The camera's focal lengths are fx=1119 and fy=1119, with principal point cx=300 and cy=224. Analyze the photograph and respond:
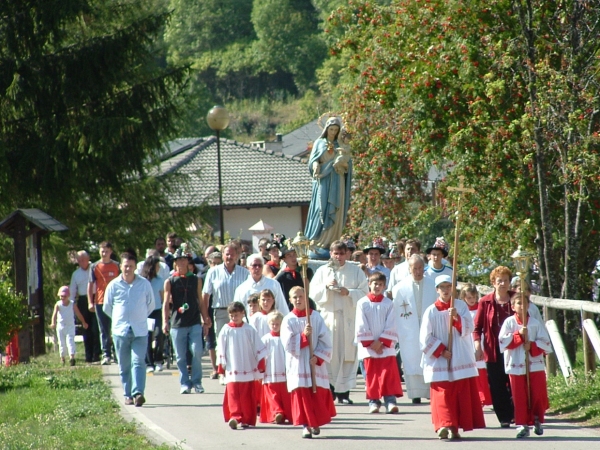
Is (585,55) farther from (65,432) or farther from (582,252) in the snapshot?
(65,432)

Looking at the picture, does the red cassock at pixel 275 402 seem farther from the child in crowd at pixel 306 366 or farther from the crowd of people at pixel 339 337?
the child in crowd at pixel 306 366

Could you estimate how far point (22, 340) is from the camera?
16859 mm

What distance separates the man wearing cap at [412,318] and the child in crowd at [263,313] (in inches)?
67.8

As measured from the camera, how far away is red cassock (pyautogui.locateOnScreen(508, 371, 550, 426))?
403 inches

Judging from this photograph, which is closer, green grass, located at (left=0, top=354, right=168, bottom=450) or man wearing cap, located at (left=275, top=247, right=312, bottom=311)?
green grass, located at (left=0, top=354, right=168, bottom=450)

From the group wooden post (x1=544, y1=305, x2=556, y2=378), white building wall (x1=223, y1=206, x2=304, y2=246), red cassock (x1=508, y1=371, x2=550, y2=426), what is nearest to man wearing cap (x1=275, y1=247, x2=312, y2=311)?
wooden post (x1=544, y1=305, x2=556, y2=378)

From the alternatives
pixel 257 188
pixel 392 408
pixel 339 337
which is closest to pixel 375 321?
pixel 392 408

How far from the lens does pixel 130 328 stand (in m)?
12.5

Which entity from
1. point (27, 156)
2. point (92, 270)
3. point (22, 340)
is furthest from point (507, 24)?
point (27, 156)

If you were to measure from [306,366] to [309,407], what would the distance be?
1.33 ft

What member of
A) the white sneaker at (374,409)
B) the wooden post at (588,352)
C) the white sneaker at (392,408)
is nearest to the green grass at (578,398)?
the wooden post at (588,352)

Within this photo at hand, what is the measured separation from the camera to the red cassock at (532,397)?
1024 centimetres

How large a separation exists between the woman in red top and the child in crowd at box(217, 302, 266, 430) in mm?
2183

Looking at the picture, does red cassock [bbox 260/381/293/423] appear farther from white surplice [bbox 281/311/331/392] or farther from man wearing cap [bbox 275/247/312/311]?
man wearing cap [bbox 275/247/312/311]
